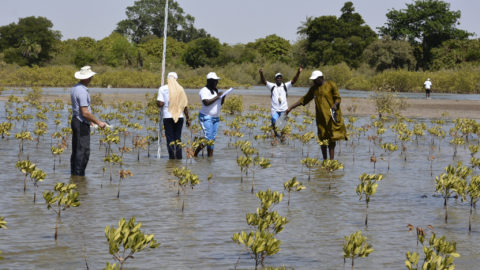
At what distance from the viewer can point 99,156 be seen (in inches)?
513

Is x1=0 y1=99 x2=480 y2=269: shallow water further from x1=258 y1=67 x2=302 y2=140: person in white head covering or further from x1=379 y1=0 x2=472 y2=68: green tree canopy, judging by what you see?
x1=379 y1=0 x2=472 y2=68: green tree canopy

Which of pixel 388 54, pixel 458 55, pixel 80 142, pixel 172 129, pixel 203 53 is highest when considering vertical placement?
pixel 203 53

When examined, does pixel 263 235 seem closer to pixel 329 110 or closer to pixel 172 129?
pixel 329 110

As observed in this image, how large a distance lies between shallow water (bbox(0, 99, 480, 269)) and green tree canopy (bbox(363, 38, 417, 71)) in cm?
6448

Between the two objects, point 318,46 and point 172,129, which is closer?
point 172,129

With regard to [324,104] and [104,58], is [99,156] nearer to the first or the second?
[324,104]

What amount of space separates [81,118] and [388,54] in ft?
224

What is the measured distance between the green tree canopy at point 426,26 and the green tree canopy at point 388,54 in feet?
32.9

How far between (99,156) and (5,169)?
8.23ft

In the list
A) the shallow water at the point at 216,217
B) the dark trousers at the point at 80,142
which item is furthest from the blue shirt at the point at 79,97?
the shallow water at the point at 216,217

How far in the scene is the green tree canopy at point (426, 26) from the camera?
8644 cm

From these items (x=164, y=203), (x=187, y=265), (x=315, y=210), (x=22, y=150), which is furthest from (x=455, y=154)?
(x=187, y=265)

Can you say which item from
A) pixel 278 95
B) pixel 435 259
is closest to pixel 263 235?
pixel 435 259

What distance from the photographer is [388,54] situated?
245ft
